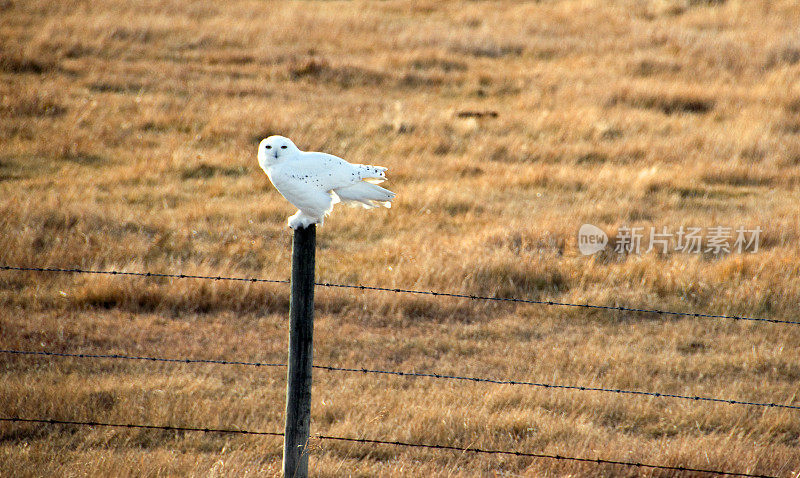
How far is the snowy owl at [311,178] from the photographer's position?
12.0 ft

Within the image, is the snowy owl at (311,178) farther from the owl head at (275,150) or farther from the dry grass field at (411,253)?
the dry grass field at (411,253)

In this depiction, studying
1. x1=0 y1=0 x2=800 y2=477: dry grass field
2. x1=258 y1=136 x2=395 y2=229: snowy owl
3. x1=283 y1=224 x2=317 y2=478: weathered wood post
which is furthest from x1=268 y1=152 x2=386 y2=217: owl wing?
x1=0 y1=0 x2=800 y2=477: dry grass field

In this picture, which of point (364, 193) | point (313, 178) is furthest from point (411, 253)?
point (313, 178)

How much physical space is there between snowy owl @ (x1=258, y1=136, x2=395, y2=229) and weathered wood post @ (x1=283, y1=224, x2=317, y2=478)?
0.40 feet

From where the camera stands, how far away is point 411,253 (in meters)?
7.73

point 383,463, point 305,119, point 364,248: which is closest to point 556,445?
point 383,463

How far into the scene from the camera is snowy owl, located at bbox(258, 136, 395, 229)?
144 inches

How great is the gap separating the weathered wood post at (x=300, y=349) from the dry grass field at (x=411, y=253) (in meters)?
0.63

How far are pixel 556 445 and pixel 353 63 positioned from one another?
12.2 m

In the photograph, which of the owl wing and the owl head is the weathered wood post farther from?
the owl head

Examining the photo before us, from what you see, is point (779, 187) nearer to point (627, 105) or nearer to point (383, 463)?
point (627, 105)

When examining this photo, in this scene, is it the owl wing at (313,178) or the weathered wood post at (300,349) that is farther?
the owl wing at (313,178)

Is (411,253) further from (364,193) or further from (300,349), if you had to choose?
(300,349)

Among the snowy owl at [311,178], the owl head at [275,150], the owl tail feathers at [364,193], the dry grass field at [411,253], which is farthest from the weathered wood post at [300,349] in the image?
the dry grass field at [411,253]
